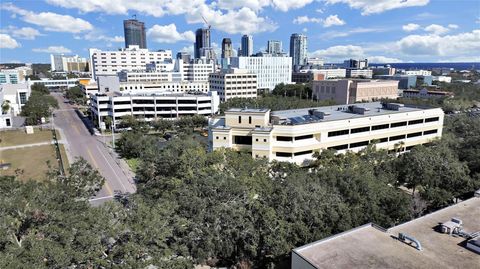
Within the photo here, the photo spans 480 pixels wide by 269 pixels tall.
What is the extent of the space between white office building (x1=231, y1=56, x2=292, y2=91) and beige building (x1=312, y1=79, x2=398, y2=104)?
141 ft

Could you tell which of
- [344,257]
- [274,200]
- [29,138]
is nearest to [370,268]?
[344,257]

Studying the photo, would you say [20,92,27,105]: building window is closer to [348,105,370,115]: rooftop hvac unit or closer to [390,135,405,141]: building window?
[348,105,370,115]: rooftop hvac unit

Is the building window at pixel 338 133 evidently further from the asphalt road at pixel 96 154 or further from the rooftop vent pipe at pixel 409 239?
the asphalt road at pixel 96 154

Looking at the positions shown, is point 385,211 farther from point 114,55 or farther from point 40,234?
point 114,55

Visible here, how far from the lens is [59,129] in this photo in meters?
87.3

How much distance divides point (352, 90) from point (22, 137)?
109m

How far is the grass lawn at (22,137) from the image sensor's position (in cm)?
7300

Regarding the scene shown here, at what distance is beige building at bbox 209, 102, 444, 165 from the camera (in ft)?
141

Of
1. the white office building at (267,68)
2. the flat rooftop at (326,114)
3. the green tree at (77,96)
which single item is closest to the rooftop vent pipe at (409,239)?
the flat rooftop at (326,114)

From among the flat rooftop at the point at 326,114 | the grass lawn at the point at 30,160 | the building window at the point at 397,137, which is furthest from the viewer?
the building window at the point at 397,137

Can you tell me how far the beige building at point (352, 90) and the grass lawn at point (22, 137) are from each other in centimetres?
9976

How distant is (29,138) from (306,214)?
76.6 metres

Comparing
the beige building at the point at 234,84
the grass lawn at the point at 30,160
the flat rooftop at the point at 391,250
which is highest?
the beige building at the point at 234,84

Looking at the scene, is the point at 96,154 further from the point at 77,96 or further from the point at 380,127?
the point at 77,96
